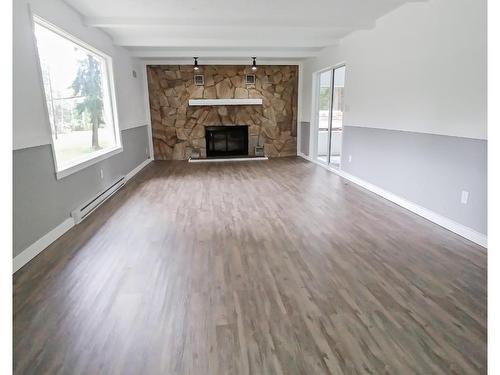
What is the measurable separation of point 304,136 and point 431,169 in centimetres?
486

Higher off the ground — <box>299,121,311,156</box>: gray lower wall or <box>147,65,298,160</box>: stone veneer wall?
<box>147,65,298,160</box>: stone veneer wall

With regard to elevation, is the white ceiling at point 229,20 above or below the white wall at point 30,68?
above

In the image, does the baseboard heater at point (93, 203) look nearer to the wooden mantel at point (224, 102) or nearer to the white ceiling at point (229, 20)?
the white ceiling at point (229, 20)

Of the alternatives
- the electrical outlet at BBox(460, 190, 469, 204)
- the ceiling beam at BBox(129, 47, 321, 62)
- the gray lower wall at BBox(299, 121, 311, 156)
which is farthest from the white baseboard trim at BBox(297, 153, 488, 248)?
the ceiling beam at BBox(129, 47, 321, 62)

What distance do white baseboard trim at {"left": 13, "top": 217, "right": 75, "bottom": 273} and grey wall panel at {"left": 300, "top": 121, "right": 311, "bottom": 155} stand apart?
5.83 meters

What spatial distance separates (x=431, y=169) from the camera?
3615 millimetres

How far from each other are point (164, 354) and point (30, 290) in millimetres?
1275

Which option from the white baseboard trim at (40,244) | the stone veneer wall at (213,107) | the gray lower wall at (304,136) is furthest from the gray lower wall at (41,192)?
the gray lower wall at (304,136)

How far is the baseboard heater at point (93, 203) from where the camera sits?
365 cm

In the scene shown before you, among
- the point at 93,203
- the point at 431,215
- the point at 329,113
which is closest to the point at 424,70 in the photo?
the point at 431,215

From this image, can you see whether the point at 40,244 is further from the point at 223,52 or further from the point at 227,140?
the point at 227,140

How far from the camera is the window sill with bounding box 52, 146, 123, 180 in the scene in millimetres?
3422

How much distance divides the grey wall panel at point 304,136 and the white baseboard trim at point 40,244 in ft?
19.1

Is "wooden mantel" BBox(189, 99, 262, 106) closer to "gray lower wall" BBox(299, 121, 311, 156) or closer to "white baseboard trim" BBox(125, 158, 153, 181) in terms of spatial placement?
"gray lower wall" BBox(299, 121, 311, 156)
